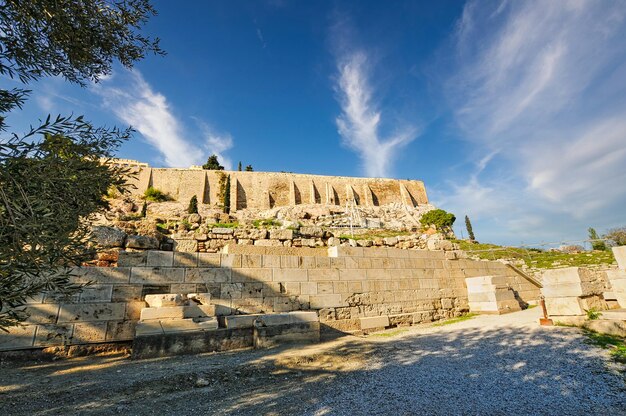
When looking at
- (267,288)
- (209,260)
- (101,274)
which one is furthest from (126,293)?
(267,288)

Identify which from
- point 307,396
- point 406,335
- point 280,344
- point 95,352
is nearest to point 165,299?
point 95,352

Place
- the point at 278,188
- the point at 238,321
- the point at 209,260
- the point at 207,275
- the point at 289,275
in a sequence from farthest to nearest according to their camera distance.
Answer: the point at 278,188 < the point at 289,275 < the point at 209,260 < the point at 207,275 < the point at 238,321

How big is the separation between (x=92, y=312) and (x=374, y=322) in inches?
286

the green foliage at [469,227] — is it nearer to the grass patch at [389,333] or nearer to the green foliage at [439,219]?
the green foliage at [439,219]

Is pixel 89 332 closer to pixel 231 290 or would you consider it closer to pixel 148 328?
pixel 148 328

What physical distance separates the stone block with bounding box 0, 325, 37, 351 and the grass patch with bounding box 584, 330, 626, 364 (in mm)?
10222

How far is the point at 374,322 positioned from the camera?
8.80 metres

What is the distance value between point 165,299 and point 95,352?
65.6 inches

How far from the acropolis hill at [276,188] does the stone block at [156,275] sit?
4834 centimetres

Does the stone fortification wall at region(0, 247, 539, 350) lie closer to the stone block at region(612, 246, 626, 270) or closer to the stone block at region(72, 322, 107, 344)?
the stone block at region(72, 322, 107, 344)

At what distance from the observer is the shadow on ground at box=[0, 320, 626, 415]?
133 inches

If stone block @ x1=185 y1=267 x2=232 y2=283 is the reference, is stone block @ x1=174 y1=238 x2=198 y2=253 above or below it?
above

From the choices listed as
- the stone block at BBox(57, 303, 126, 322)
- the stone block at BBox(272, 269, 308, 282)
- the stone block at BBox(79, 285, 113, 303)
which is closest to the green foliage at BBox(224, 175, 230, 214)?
the stone block at BBox(272, 269, 308, 282)

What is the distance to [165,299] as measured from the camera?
5.92 m
